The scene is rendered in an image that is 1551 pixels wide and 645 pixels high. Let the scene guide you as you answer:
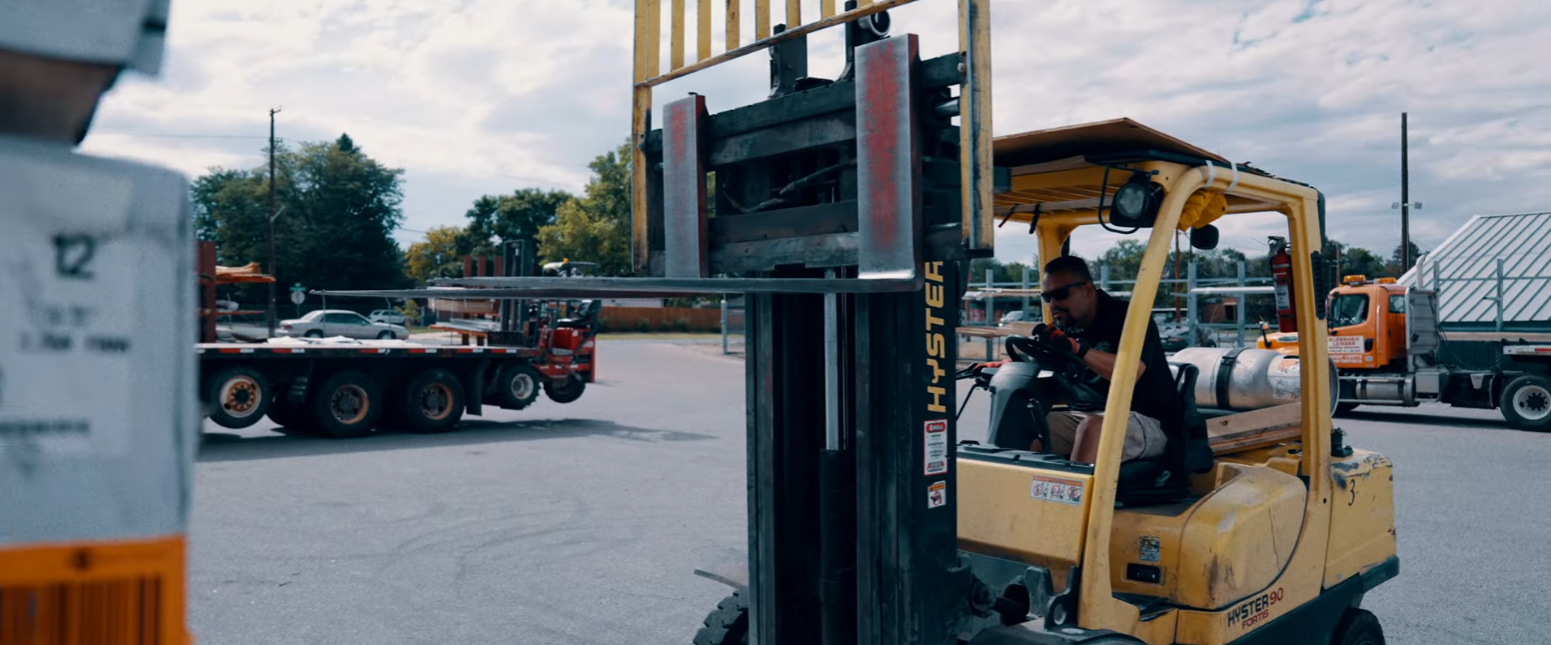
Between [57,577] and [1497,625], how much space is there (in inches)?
256

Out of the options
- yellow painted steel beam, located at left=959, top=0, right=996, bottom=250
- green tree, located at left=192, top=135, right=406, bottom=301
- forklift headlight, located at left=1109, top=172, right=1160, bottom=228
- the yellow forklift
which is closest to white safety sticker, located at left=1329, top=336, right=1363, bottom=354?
the yellow forklift

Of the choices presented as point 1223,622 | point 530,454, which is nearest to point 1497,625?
point 1223,622

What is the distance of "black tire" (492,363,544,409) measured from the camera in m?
15.8

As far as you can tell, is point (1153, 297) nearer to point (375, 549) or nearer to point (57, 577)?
point (57, 577)

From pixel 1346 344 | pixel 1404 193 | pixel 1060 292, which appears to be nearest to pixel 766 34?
pixel 1060 292

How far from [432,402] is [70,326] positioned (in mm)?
14281

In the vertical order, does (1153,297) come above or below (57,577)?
above

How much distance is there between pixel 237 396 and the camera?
1337cm

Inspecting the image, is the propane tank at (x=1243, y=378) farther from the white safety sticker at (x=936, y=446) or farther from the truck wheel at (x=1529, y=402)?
the truck wheel at (x=1529, y=402)

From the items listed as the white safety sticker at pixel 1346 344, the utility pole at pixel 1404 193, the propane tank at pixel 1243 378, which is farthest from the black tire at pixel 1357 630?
the utility pole at pixel 1404 193

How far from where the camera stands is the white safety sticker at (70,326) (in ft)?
3.67

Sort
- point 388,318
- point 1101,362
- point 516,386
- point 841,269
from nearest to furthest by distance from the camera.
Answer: point 841,269 < point 1101,362 < point 516,386 < point 388,318

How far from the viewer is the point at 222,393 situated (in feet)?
43.2

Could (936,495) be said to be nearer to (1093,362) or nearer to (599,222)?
(1093,362)
